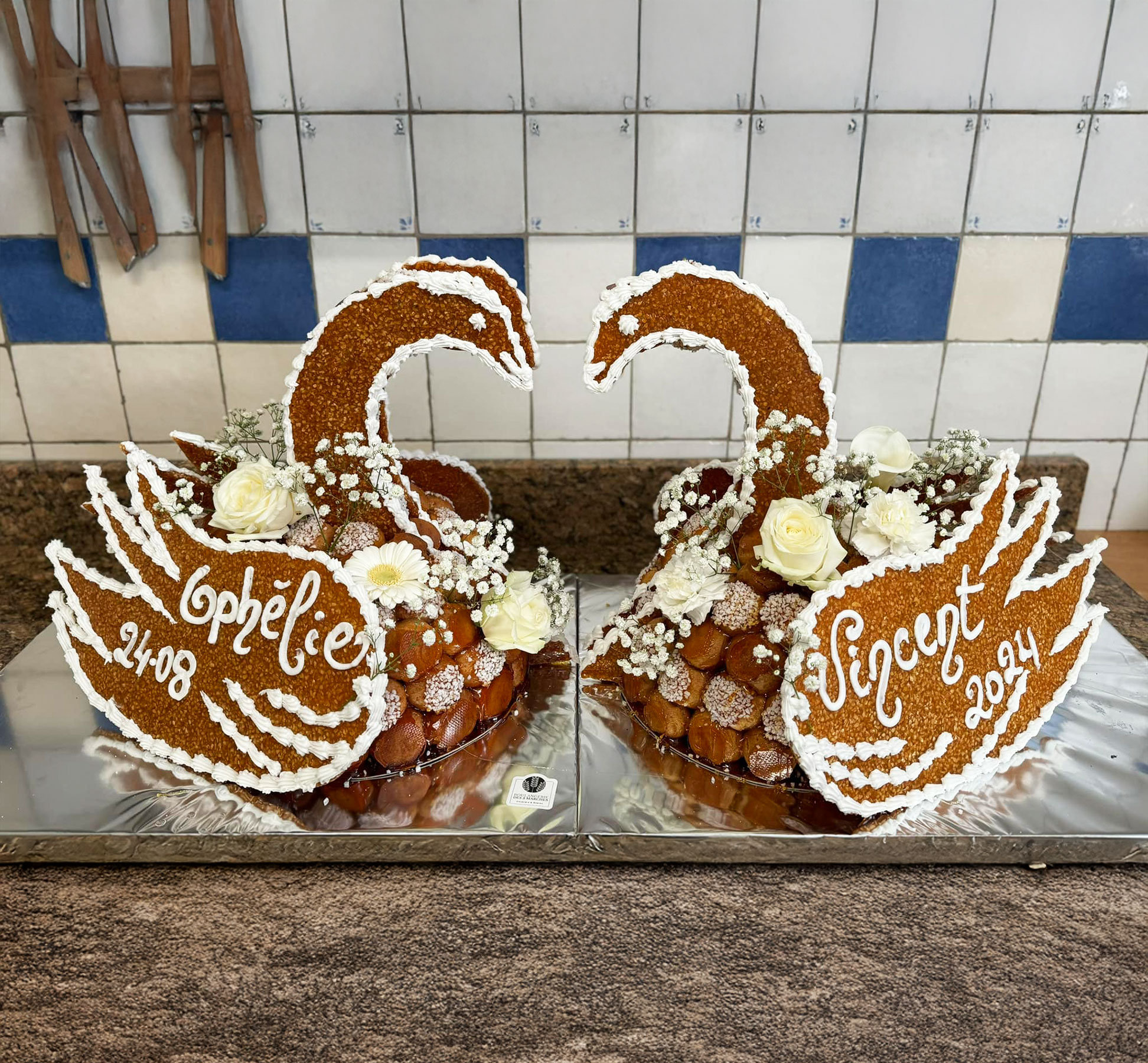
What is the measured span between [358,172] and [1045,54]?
88cm

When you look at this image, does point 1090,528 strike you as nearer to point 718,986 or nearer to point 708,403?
point 708,403

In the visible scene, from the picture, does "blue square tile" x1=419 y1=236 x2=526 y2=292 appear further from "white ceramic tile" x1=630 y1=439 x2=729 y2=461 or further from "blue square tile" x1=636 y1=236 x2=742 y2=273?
"white ceramic tile" x1=630 y1=439 x2=729 y2=461

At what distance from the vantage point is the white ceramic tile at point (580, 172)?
1.14m

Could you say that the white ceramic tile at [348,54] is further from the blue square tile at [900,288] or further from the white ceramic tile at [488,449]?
the blue square tile at [900,288]

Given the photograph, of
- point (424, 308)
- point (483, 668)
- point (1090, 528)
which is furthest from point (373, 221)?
point (1090, 528)

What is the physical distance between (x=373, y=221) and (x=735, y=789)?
852 mm

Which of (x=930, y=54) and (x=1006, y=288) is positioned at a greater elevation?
(x=930, y=54)

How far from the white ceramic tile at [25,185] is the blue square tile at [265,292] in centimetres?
19

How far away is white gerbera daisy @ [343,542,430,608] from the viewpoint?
80cm

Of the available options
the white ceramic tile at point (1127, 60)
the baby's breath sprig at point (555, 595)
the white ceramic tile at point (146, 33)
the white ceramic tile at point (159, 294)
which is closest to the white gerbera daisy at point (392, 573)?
the baby's breath sprig at point (555, 595)

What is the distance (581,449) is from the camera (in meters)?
1.30

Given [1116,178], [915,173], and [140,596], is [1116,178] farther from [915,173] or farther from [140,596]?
[140,596]

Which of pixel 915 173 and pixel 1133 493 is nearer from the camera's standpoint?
pixel 915 173

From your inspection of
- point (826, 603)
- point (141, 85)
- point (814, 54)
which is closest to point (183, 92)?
point (141, 85)
